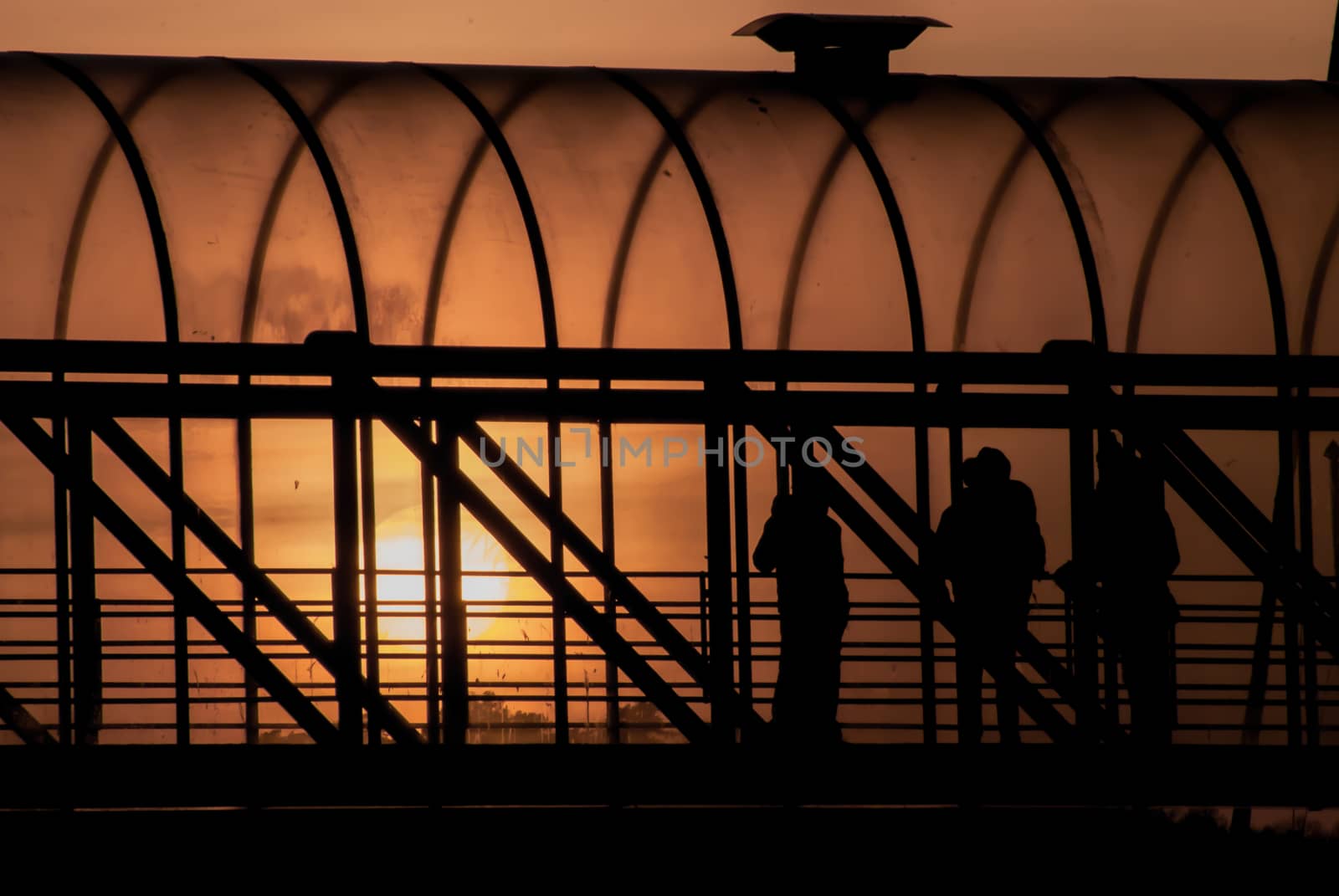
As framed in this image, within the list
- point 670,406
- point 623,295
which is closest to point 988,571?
point 670,406

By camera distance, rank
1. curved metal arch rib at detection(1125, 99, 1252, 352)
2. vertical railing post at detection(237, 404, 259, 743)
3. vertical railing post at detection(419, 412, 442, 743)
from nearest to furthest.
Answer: vertical railing post at detection(419, 412, 442, 743)
vertical railing post at detection(237, 404, 259, 743)
curved metal arch rib at detection(1125, 99, 1252, 352)

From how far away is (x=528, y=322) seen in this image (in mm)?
9492

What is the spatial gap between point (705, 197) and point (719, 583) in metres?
5.47

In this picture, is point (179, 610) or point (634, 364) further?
point (179, 610)

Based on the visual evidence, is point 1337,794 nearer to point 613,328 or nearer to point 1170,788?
point 1170,788

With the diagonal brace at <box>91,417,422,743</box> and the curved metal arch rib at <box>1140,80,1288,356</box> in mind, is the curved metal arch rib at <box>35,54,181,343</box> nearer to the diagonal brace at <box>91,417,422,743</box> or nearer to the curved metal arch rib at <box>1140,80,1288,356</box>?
the diagonal brace at <box>91,417,422,743</box>

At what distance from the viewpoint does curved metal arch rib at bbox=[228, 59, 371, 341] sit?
937 cm

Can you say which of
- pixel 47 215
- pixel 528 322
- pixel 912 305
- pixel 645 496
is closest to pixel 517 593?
pixel 645 496

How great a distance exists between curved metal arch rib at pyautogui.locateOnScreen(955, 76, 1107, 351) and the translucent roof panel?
20 mm

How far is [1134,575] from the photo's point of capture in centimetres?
501

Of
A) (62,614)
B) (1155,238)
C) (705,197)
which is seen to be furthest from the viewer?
(1155,238)

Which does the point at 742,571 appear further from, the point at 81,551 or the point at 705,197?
the point at 705,197

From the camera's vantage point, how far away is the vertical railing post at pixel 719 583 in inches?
188

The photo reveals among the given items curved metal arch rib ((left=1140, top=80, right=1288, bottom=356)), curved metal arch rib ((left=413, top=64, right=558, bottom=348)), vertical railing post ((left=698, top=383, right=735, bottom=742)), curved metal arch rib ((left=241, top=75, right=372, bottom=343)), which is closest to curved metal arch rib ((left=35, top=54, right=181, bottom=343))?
curved metal arch rib ((left=241, top=75, right=372, bottom=343))
